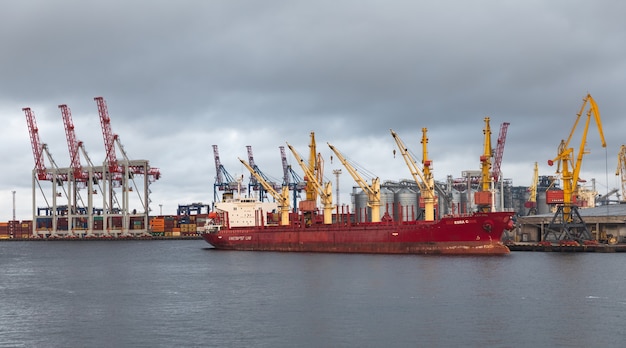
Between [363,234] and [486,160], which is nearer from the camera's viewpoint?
[363,234]

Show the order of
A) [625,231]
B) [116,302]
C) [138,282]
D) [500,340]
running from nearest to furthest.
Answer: [500,340]
[116,302]
[138,282]
[625,231]

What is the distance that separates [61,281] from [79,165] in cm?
11127

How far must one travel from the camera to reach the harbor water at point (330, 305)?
32906mm

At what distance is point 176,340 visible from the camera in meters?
32.8

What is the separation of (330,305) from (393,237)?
35993 millimetres

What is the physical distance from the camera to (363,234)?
8000 cm

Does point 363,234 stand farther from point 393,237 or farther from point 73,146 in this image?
point 73,146

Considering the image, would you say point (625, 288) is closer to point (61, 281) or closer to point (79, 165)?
point (61, 281)

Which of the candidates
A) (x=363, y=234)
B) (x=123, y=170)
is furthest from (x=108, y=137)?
(x=363, y=234)

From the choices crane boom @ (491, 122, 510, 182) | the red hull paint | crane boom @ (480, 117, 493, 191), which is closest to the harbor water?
the red hull paint

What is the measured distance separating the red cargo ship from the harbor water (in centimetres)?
437

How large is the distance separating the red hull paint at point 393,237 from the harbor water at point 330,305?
4285 millimetres

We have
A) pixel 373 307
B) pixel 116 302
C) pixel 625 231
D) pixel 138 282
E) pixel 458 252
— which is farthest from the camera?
pixel 625 231

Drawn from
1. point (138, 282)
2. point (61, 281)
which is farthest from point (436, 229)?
point (61, 281)
